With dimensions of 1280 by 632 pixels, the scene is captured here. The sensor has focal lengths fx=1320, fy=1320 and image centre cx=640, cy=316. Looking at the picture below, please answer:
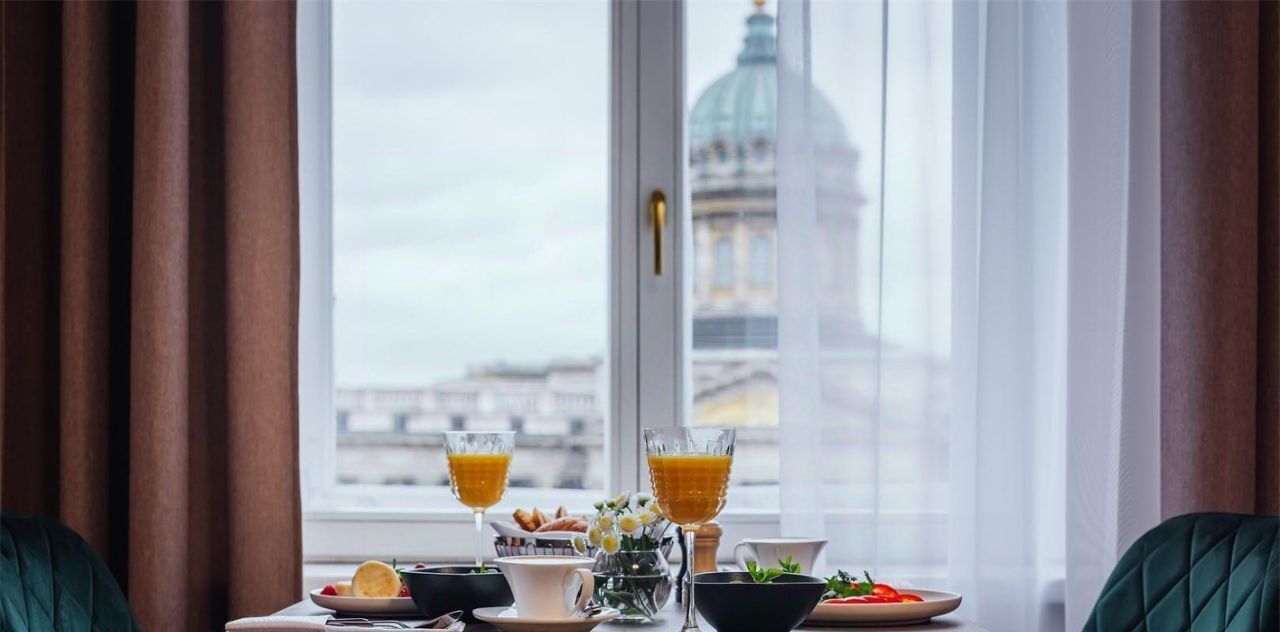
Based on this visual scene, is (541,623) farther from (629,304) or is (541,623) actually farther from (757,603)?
(629,304)

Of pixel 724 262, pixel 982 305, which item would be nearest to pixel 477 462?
pixel 724 262

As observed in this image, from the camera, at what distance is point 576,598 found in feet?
4.50

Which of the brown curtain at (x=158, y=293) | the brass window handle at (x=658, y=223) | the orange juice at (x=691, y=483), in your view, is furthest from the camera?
the brass window handle at (x=658, y=223)

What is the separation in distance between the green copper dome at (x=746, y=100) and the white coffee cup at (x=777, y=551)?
3.37ft

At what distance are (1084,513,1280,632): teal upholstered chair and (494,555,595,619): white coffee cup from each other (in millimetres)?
808

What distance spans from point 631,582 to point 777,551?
29 cm

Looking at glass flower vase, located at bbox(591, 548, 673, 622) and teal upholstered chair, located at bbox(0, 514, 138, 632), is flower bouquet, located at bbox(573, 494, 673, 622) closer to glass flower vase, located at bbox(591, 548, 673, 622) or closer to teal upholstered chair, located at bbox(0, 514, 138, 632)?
glass flower vase, located at bbox(591, 548, 673, 622)

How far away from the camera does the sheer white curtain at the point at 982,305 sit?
2332mm

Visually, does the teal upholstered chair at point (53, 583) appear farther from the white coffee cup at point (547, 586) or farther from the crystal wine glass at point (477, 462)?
the white coffee cup at point (547, 586)

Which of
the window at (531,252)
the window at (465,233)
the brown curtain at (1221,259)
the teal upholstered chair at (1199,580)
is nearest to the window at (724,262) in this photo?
the window at (531,252)

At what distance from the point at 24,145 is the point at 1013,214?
177cm

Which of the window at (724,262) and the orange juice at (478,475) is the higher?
the window at (724,262)

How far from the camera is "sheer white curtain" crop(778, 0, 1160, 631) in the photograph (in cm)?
233

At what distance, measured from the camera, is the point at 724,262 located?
101 inches
